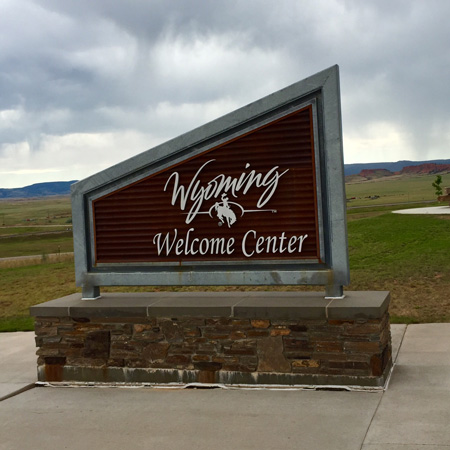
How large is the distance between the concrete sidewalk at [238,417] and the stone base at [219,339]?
0.25 m

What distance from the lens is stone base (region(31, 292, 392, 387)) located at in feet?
28.1

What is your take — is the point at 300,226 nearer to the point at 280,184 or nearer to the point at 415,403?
the point at 280,184

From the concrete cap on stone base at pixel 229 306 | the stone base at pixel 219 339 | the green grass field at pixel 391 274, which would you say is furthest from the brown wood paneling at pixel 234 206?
the green grass field at pixel 391 274

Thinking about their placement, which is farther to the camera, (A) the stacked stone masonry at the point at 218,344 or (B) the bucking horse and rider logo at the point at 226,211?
(B) the bucking horse and rider logo at the point at 226,211

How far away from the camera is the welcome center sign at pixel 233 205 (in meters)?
9.05

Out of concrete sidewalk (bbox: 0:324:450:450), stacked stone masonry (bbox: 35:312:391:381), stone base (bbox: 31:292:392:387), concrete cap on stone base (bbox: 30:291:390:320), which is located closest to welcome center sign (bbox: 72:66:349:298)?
concrete cap on stone base (bbox: 30:291:390:320)

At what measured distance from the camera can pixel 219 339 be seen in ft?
29.7

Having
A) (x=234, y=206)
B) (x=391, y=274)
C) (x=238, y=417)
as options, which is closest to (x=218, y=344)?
(x=238, y=417)

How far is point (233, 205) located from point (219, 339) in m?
1.86

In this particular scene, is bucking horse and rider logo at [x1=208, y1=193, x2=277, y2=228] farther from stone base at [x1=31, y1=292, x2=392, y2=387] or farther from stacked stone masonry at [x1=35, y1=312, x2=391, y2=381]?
stacked stone masonry at [x1=35, y1=312, x2=391, y2=381]

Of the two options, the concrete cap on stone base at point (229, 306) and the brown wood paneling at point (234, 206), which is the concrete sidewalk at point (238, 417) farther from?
the brown wood paneling at point (234, 206)

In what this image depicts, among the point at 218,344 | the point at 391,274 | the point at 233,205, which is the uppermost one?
the point at 233,205

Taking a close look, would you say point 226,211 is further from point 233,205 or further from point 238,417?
point 238,417

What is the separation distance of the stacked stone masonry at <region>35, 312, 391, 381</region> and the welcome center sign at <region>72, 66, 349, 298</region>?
0.67 metres
